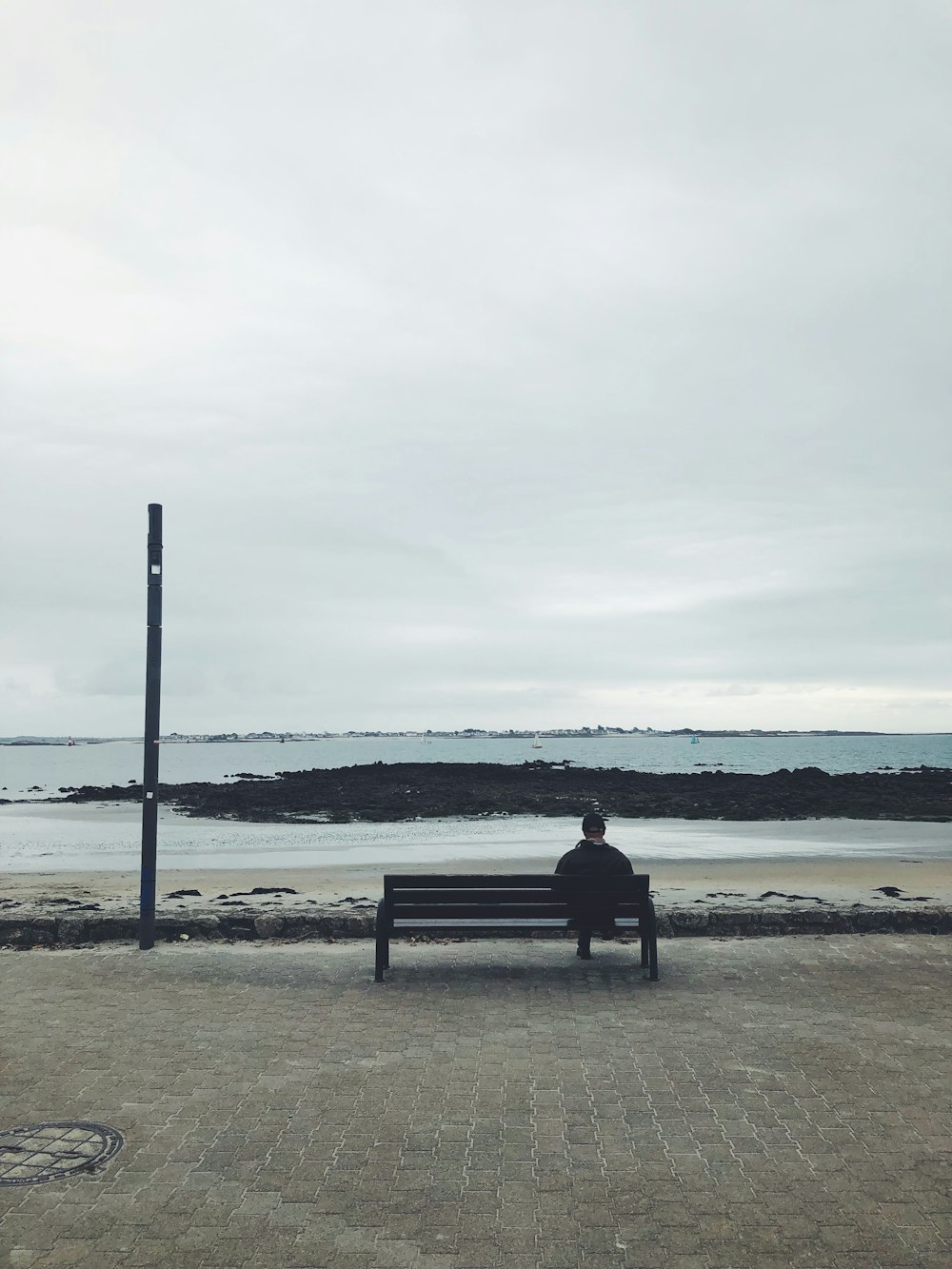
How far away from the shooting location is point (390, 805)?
4094 centimetres

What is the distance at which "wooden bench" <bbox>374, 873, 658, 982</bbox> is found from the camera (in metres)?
8.41

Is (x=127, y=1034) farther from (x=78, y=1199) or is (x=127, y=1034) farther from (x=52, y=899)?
(x=52, y=899)

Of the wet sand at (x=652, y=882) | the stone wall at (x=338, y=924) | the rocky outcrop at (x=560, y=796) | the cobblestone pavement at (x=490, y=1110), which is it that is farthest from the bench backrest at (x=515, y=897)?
the rocky outcrop at (x=560, y=796)

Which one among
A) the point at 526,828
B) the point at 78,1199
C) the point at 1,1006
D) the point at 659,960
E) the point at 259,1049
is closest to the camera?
the point at 78,1199

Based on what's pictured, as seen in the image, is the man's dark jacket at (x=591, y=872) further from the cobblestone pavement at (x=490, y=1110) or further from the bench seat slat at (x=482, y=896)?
the cobblestone pavement at (x=490, y=1110)

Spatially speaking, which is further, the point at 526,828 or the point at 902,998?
the point at 526,828

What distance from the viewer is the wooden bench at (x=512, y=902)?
27.6 ft

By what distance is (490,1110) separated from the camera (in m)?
5.41

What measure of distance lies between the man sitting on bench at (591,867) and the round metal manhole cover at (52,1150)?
4.46 meters

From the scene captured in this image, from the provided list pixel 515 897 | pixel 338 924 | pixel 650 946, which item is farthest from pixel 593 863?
pixel 338 924

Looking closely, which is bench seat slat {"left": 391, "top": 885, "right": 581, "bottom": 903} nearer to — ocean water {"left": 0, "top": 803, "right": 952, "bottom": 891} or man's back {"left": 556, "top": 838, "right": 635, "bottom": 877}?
man's back {"left": 556, "top": 838, "right": 635, "bottom": 877}

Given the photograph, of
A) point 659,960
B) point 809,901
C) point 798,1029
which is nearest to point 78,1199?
point 798,1029

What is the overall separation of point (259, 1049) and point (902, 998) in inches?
193

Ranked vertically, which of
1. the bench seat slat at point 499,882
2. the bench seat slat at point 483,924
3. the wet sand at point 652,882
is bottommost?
the wet sand at point 652,882
